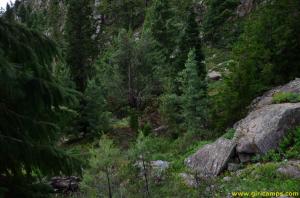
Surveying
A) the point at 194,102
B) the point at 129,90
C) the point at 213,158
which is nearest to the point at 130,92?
the point at 129,90

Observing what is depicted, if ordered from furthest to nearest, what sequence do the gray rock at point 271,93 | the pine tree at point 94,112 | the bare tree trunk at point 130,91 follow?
the bare tree trunk at point 130,91, the pine tree at point 94,112, the gray rock at point 271,93

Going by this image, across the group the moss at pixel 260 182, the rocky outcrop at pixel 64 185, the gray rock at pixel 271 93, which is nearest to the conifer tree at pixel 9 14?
the moss at pixel 260 182

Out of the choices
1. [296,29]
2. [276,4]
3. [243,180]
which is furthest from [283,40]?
[243,180]

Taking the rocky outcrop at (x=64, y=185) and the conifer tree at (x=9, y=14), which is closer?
the conifer tree at (x=9, y=14)

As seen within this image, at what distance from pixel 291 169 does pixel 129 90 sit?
23.9 m

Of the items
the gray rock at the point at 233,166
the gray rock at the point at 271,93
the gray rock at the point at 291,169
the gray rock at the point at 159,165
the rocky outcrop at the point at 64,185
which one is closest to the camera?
the gray rock at the point at 291,169

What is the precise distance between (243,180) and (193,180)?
8.94ft

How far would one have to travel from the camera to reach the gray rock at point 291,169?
13.3 m

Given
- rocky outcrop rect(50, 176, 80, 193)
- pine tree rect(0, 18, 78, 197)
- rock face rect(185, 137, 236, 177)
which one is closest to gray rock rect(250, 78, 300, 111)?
rock face rect(185, 137, 236, 177)

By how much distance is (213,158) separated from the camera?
1734 centimetres

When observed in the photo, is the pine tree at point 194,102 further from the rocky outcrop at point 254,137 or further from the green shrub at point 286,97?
the green shrub at point 286,97

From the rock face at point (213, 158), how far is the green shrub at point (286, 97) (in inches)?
114

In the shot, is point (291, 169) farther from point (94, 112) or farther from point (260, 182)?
point (94, 112)

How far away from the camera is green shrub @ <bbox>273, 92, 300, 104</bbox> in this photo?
17188 millimetres
